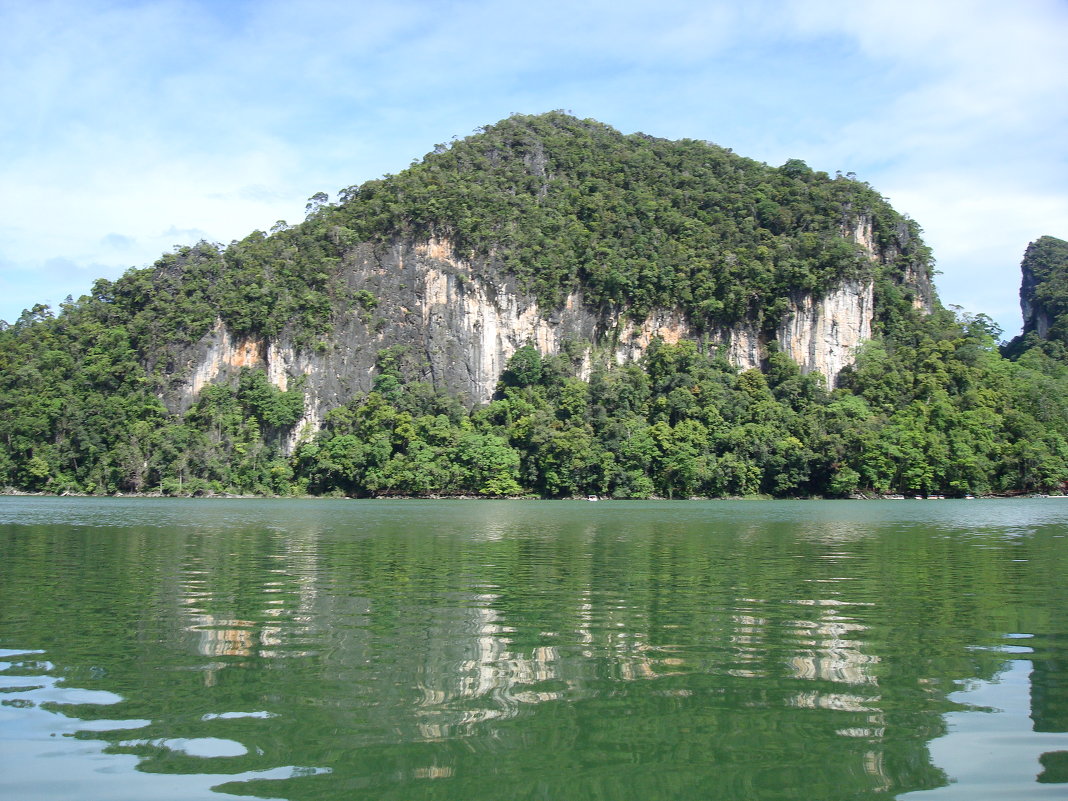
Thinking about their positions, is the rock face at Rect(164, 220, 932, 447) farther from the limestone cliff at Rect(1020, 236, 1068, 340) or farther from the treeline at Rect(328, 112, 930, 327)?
the limestone cliff at Rect(1020, 236, 1068, 340)

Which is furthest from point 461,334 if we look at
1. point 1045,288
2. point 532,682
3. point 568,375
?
point 532,682

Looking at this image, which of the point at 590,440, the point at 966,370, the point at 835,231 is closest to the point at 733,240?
the point at 835,231

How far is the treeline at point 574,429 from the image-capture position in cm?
8081

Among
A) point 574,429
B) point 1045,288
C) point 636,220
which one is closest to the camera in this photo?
point 574,429

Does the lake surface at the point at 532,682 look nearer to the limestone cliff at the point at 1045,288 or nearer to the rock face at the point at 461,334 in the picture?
the rock face at the point at 461,334

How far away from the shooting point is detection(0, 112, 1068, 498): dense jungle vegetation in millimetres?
82750

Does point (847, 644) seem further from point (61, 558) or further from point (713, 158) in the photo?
point (713, 158)

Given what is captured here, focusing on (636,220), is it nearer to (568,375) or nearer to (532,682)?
(568,375)

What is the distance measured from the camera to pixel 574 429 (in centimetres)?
8494

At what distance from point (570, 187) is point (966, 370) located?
5745 cm

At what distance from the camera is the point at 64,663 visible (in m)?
9.84

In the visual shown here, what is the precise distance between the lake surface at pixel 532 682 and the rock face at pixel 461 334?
267ft

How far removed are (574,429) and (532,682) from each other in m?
76.1

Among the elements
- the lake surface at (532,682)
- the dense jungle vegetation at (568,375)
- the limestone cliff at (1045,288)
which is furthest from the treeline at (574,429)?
the lake surface at (532,682)
